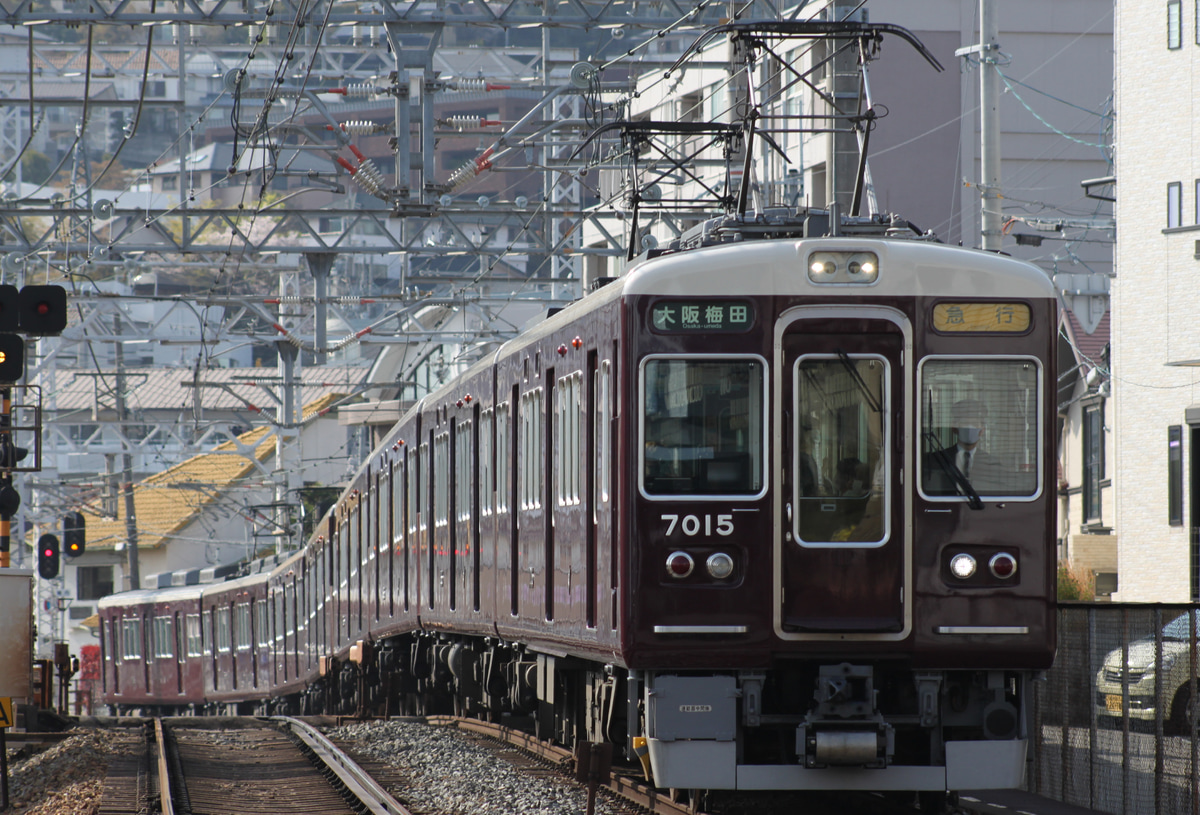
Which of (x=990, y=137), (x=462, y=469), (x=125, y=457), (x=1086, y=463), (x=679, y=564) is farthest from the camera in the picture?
(x=125, y=457)

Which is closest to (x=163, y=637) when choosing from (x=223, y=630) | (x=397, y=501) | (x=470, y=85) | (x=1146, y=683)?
(x=223, y=630)

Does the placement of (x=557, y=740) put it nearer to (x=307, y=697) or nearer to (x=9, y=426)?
(x=9, y=426)

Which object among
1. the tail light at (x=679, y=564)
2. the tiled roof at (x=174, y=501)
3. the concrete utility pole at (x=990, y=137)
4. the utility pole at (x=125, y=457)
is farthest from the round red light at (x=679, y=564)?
the tiled roof at (x=174, y=501)

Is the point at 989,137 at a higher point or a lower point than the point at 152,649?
higher

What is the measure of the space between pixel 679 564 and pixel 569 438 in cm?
169

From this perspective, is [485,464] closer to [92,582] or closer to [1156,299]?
[1156,299]

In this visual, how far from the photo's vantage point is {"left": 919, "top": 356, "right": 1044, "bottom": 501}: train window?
7922mm

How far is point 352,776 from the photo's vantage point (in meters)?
12.1

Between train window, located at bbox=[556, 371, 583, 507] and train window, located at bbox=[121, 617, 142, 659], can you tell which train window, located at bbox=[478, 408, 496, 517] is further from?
train window, located at bbox=[121, 617, 142, 659]

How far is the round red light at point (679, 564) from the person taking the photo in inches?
310

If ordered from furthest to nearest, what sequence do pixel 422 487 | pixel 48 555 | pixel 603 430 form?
pixel 48 555
pixel 422 487
pixel 603 430

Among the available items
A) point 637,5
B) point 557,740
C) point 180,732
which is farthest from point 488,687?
point 637,5

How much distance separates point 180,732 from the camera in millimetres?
17906

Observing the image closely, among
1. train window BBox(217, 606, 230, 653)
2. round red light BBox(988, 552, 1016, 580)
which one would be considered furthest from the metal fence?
train window BBox(217, 606, 230, 653)
